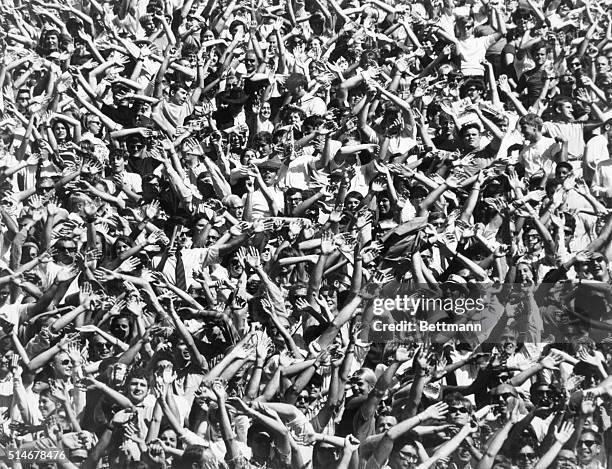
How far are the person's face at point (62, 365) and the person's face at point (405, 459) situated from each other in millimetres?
2589

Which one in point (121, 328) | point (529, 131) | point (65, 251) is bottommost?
point (121, 328)

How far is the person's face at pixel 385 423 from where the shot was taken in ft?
38.7

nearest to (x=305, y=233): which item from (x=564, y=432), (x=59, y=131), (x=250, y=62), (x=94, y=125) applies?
(x=250, y=62)

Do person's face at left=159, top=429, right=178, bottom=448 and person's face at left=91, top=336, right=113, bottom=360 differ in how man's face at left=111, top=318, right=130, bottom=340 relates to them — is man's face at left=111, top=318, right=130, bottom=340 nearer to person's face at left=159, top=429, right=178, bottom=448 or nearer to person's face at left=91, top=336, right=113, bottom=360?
person's face at left=91, top=336, right=113, bottom=360

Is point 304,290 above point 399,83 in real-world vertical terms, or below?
below

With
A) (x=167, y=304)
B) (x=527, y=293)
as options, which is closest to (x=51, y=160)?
(x=167, y=304)

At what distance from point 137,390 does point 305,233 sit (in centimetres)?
207

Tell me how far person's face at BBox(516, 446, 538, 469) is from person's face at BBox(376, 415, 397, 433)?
0.96 meters

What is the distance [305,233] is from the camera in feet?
42.8

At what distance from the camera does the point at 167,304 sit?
41.4ft

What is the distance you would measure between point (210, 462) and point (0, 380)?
6.27 ft

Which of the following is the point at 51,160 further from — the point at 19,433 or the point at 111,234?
the point at 19,433

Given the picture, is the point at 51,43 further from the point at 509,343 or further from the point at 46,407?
the point at 509,343

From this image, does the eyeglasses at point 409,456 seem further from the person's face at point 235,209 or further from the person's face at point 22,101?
the person's face at point 22,101
